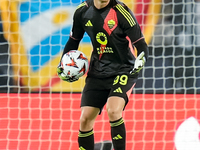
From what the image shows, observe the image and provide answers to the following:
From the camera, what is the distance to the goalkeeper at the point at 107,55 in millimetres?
2781

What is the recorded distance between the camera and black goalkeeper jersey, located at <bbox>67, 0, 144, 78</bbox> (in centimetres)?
280

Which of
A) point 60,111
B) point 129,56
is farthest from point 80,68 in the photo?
point 60,111

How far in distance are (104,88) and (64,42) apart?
2.69 m

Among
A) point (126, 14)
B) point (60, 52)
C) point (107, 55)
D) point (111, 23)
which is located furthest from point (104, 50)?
point (60, 52)

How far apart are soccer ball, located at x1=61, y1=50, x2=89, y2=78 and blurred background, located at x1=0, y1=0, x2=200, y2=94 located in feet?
8.09

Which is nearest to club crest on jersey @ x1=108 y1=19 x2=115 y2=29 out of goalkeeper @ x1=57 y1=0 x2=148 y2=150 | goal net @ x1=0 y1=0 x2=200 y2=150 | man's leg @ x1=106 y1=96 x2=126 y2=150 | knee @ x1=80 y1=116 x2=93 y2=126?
goalkeeper @ x1=57 y1=0 x2=148 y2=150

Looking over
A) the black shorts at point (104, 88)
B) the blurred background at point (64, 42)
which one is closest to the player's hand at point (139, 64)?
the black shorts at point (104, 88)

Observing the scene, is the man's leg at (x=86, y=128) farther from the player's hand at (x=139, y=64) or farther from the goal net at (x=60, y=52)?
the goal net at (x=60, y=52)

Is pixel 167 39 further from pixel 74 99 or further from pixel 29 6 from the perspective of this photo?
pixel 29 6

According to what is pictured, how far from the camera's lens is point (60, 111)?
460 centimetres

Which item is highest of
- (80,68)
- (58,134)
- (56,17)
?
(56,17)

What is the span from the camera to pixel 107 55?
112 inches

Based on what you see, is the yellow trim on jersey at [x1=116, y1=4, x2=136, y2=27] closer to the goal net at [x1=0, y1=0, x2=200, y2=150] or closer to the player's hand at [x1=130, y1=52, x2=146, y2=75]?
the player's hand at [x1=130, y1=52, x2=146, y2=75]

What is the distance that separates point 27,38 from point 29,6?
458 mm
